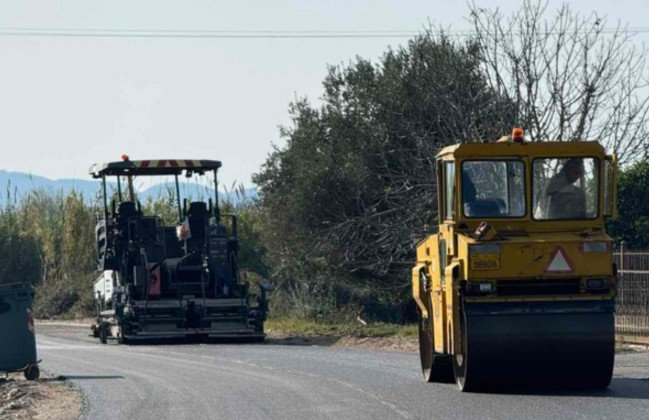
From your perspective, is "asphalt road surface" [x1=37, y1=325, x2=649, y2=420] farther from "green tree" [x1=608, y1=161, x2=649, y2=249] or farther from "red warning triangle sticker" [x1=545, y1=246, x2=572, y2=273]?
"green tree" [x1=608, y1=161, x2=649, y2=249]

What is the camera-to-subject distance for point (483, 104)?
102 feet

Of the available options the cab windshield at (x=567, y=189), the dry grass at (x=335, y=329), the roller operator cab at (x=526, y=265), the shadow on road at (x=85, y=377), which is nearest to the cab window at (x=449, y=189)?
the roller operator cab at (x=526, y=265)

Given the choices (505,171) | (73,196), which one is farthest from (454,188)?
(73,196)

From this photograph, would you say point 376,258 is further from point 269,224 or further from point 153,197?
point 153,197

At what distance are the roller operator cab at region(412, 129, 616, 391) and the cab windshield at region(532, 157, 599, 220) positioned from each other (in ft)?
0.04

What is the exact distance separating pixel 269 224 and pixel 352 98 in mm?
4526

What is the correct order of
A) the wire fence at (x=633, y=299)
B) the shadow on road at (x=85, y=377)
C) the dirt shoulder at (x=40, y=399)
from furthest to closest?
the wire fence at (x=633, y=299), the shadow on road at (x=85, y=377), the dirt shoulder at (x=40, y=399)

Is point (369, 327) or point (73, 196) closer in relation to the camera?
point (369, 327)

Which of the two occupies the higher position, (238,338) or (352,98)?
(352,98)

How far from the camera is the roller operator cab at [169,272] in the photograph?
88.6 feet

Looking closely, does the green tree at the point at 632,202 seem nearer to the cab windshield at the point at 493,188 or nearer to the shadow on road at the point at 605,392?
the shadow on road at the point at 605,392

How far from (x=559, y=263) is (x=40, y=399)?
21.4ft

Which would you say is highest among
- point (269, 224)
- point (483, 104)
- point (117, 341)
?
point (483, 104)

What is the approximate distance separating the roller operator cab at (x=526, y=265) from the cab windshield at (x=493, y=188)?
0.01 metres
